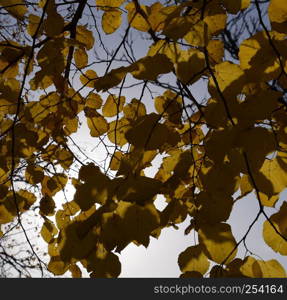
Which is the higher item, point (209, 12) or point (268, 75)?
point (209, 12)

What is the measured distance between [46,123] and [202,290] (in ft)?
4.26

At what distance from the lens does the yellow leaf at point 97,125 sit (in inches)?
78.9

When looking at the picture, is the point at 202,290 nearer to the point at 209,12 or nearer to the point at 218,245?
the point at 218,245

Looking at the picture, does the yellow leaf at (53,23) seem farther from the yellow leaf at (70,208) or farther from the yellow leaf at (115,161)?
the yellow leaf at (70,208)

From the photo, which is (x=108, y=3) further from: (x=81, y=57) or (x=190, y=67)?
(x=190, y=67)

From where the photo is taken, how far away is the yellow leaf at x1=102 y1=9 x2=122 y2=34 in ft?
6.34

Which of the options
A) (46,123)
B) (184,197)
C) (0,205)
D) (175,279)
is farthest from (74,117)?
(175,279)

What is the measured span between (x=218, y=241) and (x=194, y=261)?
14cm

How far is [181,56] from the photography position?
3.52ft

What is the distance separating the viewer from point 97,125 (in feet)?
6.66

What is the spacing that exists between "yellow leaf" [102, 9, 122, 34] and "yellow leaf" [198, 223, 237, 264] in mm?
1228

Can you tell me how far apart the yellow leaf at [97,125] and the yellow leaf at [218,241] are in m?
1.00

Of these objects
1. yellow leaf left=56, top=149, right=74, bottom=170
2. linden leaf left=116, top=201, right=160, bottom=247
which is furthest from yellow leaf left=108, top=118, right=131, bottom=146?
linden leaf left=116, top=201, right=160, bottom=247

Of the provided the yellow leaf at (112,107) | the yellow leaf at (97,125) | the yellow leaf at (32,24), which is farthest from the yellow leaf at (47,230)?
the yellow leaf at (32,24)
